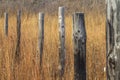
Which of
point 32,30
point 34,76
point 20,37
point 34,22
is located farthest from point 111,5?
point 34,22

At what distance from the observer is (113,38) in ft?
6.21

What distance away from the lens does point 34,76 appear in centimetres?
466

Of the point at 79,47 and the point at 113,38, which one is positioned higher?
the point at 113,38

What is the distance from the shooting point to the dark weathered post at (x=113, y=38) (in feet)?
6.09

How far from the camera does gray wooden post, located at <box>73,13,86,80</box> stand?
3.12m

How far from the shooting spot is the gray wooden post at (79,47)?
312 cm

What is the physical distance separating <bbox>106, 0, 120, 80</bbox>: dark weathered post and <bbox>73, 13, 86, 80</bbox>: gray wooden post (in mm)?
1178

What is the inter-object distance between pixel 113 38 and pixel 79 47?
1331mm

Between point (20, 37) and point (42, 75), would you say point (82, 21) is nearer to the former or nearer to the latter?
point (42, 75)

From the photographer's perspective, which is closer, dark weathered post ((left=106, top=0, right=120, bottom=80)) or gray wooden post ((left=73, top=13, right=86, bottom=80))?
dark weathered post ((left=106, top=0, right=120, bottom=80))

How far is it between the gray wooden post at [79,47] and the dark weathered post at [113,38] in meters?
1.18

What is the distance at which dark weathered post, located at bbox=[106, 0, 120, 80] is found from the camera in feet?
6.09

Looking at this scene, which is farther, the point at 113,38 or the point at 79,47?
the point at 79,47

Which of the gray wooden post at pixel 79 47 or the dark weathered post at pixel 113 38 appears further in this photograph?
the gray wooden post at pixel 79 47
